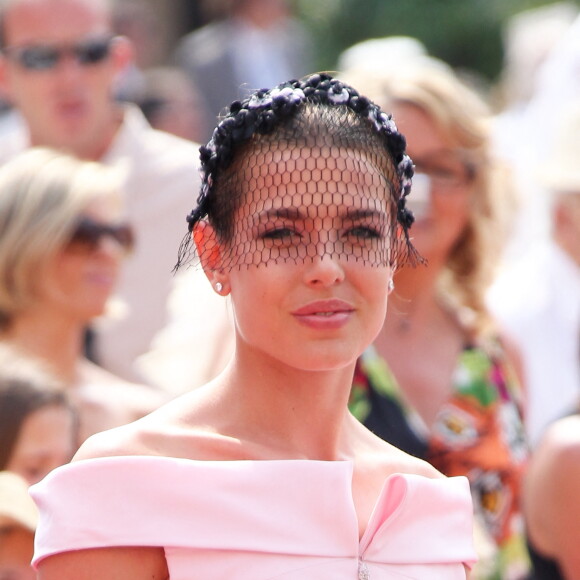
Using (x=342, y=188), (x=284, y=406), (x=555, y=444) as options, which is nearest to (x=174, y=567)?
(x=284, y=406)

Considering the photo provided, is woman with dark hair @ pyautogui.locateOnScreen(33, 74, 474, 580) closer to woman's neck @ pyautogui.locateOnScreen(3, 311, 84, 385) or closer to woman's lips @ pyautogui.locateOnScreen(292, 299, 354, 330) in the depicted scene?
woman's lips @ pyautogui.locateOnScreen(292, 299, 354, 330)

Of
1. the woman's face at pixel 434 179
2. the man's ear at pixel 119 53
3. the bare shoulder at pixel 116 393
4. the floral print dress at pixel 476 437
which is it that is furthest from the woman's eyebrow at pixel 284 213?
the man's ear at pixel 119 53

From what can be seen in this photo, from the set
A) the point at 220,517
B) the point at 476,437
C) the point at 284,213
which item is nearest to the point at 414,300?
the point at 476,437

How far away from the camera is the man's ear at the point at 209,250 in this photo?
114 inches

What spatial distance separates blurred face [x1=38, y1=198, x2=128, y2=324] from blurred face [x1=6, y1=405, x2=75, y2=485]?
896mm

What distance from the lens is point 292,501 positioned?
273cm

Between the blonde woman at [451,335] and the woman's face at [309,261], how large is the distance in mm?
1910

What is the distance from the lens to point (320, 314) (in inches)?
109

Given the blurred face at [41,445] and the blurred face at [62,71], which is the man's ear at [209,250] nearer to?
the blurred face at [41,445]

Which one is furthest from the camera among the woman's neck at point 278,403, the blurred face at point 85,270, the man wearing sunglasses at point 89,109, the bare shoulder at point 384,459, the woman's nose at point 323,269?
the man wearing sunglasses at point 89,109

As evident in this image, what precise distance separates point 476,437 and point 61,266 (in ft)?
5.11

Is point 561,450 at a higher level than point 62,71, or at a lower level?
lower

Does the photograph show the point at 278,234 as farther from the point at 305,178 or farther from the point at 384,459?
the point at 384,459

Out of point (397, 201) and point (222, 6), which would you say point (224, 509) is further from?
point (222, 6)
